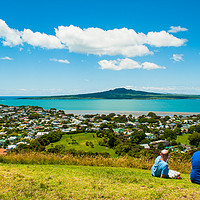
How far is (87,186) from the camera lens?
398 centimetres

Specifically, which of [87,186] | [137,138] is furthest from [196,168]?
[137,138]

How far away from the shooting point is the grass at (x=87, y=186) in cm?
351

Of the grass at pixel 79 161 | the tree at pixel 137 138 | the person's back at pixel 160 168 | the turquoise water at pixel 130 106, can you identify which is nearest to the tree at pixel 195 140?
the tree at pixel 137 138

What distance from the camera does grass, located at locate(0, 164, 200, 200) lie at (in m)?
3.51

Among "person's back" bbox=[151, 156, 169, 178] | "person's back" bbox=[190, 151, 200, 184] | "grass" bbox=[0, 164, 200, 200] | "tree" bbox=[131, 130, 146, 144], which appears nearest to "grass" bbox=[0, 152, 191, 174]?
"grass" bbox=[0, 164, 200, 200]

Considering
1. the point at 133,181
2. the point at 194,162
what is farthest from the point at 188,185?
the point at 133,181

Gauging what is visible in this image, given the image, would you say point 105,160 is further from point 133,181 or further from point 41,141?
point 41,141

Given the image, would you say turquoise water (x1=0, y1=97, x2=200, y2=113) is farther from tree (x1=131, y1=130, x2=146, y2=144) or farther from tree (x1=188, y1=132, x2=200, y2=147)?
tree (x1=188, y1=132, x2=200, y2=147)

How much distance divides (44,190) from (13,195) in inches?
22.3

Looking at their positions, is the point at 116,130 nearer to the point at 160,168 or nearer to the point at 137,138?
the point at 137,138

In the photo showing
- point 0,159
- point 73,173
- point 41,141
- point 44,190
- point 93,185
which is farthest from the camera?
point 41,141

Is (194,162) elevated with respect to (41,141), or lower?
elevated

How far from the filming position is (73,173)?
4926mm

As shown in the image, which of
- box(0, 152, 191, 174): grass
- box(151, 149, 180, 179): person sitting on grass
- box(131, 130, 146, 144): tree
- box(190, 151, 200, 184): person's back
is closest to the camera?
box(190, 151, 200, 184): person's back
